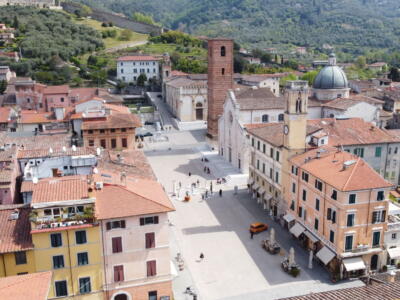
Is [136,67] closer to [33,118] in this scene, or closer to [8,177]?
[33,118]

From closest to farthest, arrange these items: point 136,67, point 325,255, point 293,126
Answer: point 325,255
point 293,126
point 136,67

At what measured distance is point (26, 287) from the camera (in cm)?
1994

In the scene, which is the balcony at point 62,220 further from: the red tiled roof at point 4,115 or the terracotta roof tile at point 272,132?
the red tiled roof at point 4,115

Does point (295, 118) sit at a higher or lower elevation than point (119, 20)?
lower

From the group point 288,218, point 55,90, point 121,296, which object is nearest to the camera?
point 121,296

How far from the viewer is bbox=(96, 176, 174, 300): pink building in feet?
92.8

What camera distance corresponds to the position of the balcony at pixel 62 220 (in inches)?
1041

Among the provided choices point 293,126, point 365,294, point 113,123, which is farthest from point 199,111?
point 365,294

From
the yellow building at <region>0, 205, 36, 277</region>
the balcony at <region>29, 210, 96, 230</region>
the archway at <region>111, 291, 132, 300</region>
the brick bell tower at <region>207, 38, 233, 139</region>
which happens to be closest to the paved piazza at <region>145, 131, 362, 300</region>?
the archway at <region>111, 291, 132, 300</region>

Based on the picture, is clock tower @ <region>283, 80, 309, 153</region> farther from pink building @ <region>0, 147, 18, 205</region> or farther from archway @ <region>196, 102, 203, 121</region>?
archway @ <region>196, 102, 203, 121</region>

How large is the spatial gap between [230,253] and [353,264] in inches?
405

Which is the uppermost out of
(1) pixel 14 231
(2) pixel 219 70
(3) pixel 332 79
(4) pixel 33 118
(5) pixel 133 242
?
(2) pixel 219 70

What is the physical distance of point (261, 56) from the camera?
479ft

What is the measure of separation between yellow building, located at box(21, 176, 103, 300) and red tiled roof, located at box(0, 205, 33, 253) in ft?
2.60
